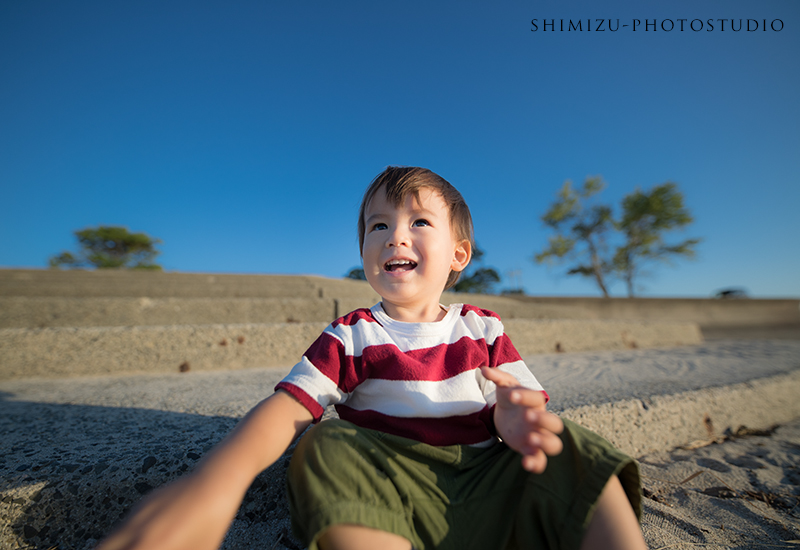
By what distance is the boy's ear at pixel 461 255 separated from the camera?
1211 mm

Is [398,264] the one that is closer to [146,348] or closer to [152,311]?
[146,348]

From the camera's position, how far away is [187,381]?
1983mm

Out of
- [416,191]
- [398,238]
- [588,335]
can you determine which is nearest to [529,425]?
[398,238]

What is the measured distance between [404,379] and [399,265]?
0.33 m

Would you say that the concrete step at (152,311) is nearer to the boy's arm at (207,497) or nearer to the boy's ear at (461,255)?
the boy's ear at (461,255)

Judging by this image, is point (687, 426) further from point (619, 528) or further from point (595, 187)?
point (595, 187)

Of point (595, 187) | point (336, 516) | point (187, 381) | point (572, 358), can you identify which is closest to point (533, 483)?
point (336, 516)

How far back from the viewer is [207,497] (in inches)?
21.4

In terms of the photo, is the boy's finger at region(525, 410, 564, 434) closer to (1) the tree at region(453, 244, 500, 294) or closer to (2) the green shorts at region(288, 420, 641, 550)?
(2) the green shorts at region(288, 420, 641, 550)

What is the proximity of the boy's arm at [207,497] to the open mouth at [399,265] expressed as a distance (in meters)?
0.49

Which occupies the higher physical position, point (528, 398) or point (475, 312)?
point (475, 312)

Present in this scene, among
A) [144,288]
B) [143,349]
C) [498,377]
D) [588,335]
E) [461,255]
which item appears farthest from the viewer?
[144,288]

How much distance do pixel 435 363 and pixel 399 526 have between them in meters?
0.36

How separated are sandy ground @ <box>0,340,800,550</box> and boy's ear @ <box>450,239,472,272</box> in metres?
0.73
